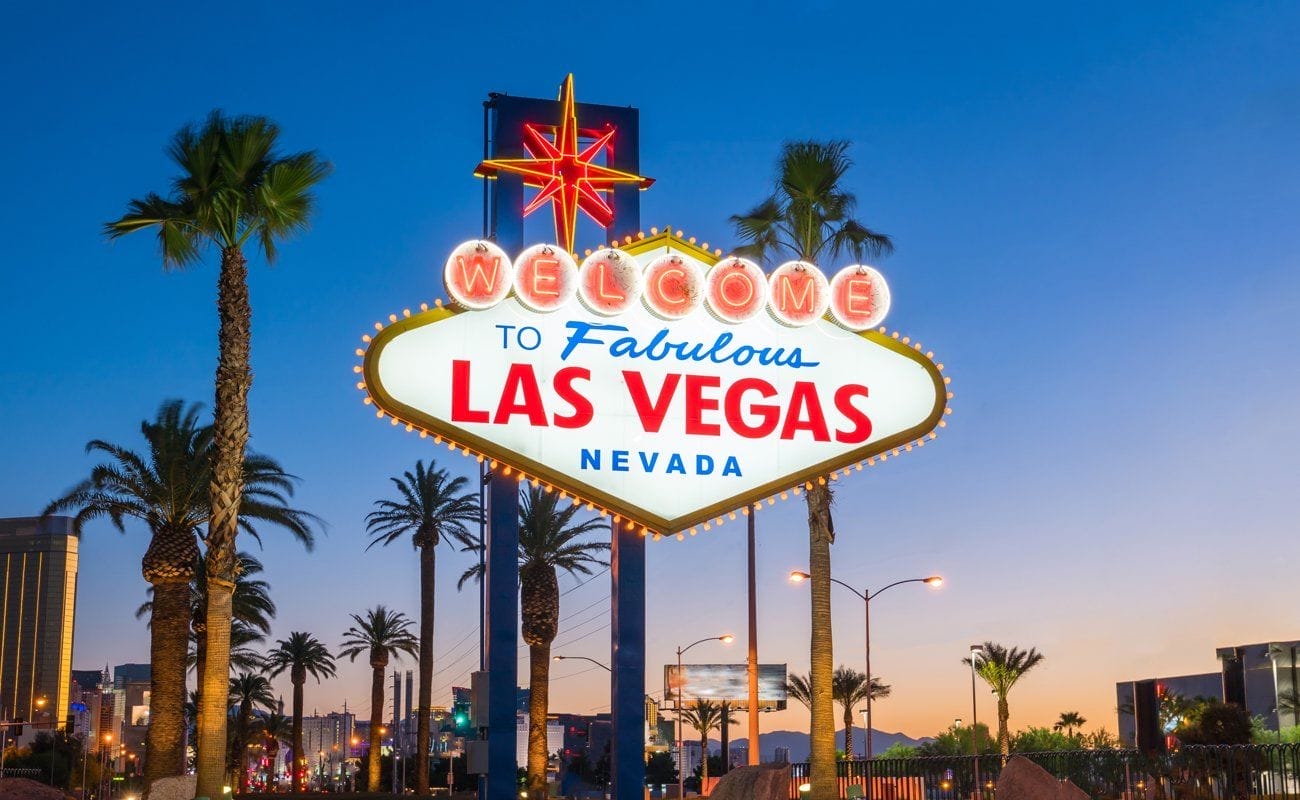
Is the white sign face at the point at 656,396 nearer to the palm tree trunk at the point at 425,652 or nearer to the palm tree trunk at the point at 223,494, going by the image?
the palm tree trunk at the point at 223,494

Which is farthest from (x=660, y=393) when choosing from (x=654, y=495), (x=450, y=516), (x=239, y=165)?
(x=450, y=516)

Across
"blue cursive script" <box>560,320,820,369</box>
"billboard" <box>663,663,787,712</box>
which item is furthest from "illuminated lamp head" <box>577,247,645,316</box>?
"billboard" <box>663,663,787,712</box>

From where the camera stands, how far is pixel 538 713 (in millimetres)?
53125

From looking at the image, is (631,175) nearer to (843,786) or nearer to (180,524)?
(843,786)

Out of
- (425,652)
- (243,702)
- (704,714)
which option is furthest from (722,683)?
(425,652)

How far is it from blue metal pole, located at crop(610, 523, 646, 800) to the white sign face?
1283 mm

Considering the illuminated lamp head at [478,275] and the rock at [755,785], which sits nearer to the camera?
the illuminated lamp head at [478,275]

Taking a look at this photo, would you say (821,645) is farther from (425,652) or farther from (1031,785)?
(425,652)

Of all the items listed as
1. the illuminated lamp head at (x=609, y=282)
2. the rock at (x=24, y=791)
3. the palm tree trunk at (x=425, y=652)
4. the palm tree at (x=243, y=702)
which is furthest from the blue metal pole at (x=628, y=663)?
A: the palm tree at (x=243, y=702)

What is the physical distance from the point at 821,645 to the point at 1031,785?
434 centimetres

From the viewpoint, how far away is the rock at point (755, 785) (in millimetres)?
26922

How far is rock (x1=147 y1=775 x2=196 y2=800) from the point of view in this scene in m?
24.0

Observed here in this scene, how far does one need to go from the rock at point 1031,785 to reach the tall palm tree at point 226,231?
12.8 meters

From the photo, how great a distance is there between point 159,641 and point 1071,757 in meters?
22.7
